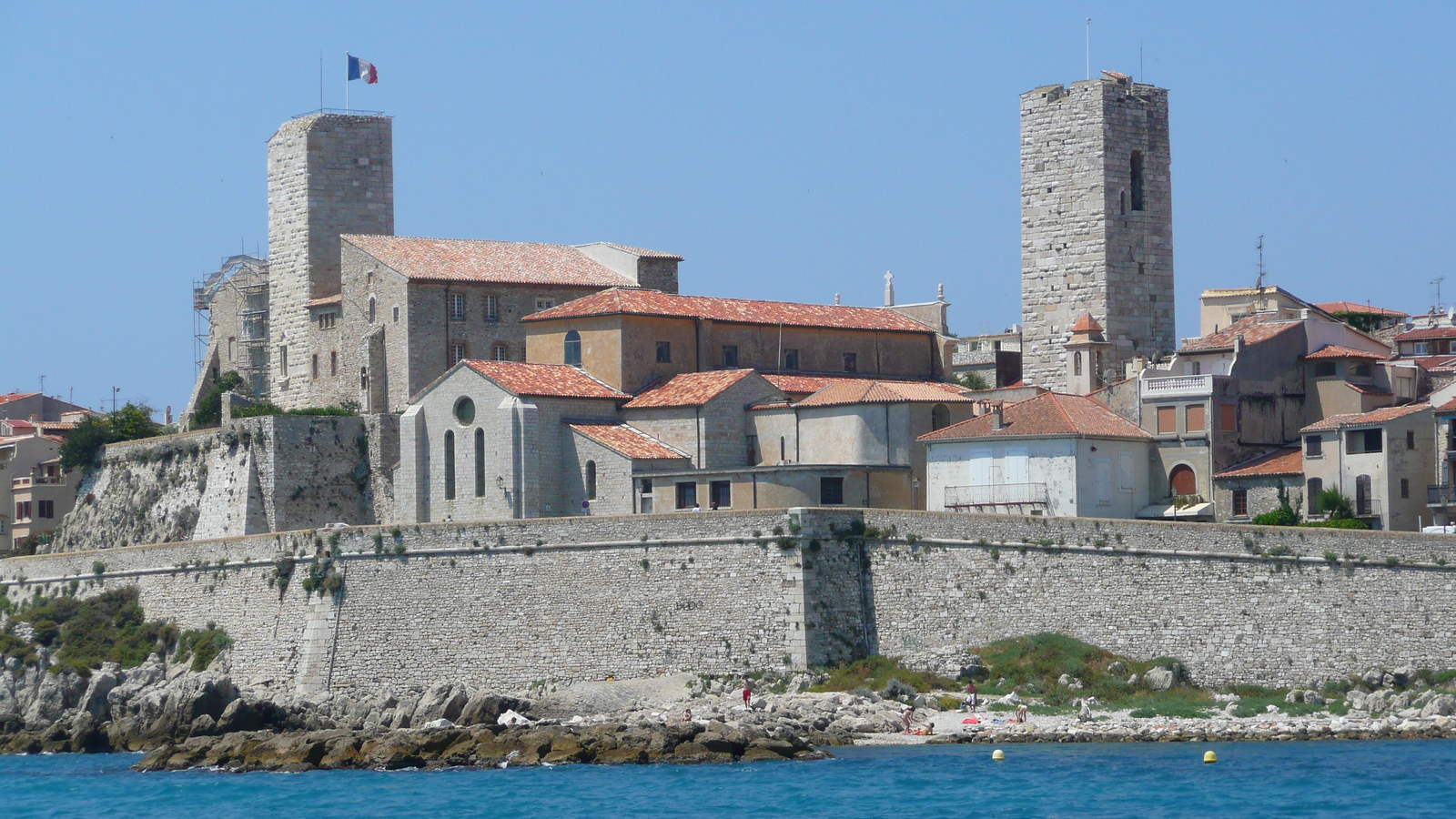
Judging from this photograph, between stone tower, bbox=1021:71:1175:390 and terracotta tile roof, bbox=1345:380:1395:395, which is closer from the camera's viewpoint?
terracotta tile roof, bbox=1345:380:1395:395

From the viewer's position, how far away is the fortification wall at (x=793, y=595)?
41.5 metres

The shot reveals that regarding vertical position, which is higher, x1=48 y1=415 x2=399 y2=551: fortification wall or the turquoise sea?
x1=48 y1=415 x2=399 y2=551: fortification wall

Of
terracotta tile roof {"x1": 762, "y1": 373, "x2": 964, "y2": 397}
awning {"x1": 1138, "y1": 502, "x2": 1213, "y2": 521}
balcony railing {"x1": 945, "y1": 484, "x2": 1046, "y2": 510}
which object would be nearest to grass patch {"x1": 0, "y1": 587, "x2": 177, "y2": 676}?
terracotta tile roof {"x1": 762, "y1": 373, "x2": 964, "y2": 397}

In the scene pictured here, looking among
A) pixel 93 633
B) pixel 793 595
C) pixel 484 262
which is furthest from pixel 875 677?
pixel 484 262

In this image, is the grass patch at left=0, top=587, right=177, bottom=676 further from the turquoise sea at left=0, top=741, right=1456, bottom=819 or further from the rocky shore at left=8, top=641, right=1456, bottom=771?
the turquoise sea at left=0, top=741, right=1456, bottom=819

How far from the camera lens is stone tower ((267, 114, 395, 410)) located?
67.3 metres

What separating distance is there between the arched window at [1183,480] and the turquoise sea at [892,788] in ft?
38.7

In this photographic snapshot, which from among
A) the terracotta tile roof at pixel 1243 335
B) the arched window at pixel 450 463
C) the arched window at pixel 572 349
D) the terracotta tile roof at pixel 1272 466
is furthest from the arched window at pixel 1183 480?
the arched window at pixel 450 463

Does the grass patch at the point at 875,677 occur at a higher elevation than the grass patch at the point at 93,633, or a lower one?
lower

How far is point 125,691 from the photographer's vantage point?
2048 inches

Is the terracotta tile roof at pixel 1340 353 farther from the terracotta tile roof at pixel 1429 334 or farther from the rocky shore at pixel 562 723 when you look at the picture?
the rocky shore at pixel 562 723

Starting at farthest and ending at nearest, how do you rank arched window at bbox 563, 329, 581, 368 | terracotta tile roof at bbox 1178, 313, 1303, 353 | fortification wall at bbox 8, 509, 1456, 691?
arched window at bbox 563, 329, 581, 368, terracotta tile roof at bbox 1178, 313, 1303, 353, fortification wall at bbox 8, 509, 1456, 691

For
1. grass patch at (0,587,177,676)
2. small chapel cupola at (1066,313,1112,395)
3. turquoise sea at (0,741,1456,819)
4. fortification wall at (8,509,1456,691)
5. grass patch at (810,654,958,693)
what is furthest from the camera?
small chapel cupola at (1066,313,1112,395)

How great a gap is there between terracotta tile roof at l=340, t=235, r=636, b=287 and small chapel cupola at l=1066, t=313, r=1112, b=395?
13095 mm
